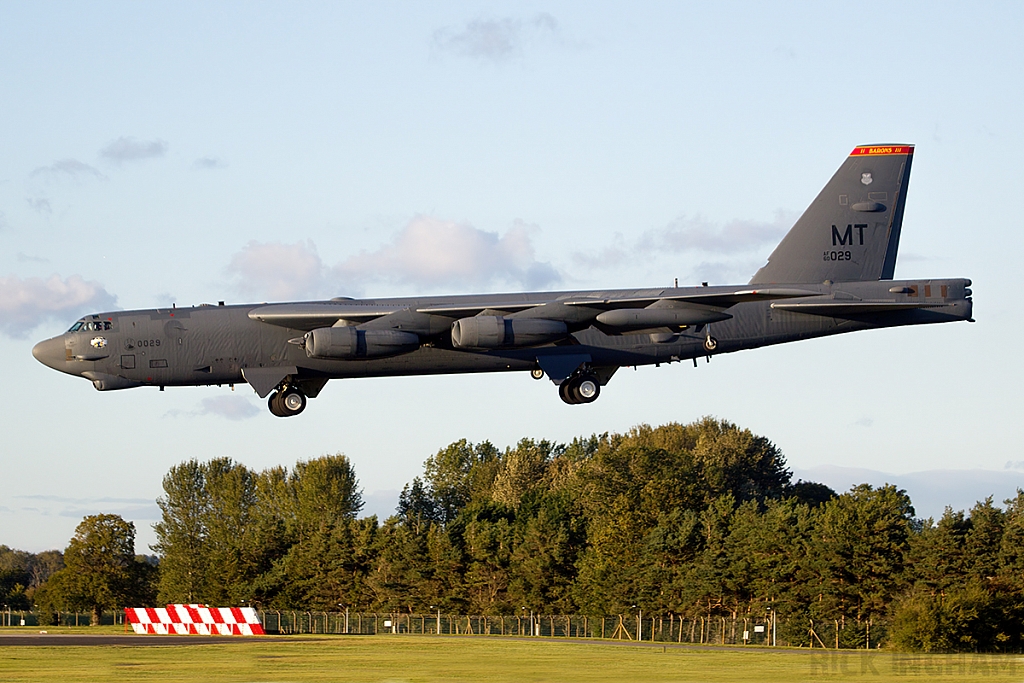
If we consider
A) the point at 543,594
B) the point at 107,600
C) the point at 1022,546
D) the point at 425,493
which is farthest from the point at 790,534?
the point at 425,493

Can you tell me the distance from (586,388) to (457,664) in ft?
29.7

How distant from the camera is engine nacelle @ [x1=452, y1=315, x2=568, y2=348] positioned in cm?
3694

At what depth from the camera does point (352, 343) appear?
36.7 metres

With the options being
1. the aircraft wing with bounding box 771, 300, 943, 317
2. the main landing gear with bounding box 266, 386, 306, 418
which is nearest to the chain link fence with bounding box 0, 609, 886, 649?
the aircraft wing with bounding box 771, 300, 943, 317

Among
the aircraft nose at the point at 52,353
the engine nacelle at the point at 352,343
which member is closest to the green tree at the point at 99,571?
the aircraft nose at the point at 52,353

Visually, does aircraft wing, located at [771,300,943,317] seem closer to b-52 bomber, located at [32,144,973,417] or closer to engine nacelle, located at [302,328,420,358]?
b-52 bomber, located at [32,144,973,417]

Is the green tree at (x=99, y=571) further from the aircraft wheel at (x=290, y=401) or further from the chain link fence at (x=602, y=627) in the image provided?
the aircraft wheel at (x=290, y=401)

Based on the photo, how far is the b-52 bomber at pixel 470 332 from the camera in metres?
37.5

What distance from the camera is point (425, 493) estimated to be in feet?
426

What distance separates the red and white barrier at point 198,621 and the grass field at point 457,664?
36.1 feet

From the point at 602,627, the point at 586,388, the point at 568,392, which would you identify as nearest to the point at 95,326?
the point at 568,392

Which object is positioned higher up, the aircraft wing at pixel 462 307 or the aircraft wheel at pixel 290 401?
the aircraft wing at pixel 462 307

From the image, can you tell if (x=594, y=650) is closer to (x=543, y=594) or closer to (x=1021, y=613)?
(x=1021, y=613)

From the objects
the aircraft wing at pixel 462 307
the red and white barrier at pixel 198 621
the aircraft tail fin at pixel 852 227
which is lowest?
the red and white barrier at pixel 198 621
